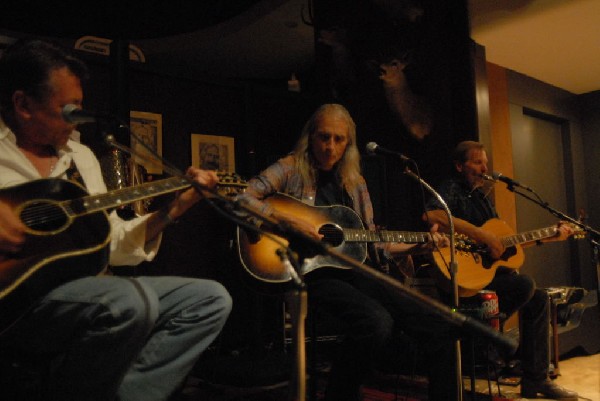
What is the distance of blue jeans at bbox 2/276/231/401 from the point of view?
5.78ft

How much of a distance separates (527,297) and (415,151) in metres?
1.47

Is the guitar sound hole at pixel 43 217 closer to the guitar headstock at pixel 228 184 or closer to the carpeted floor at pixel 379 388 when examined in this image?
the guitar headstock at pixel 228 184

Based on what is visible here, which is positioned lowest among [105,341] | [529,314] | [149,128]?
[529,314]

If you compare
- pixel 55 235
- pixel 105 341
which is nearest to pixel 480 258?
pixel 105 341

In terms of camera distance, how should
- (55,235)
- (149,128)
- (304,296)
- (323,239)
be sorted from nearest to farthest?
(304,296) → (55,235) → (323,239) → (149,128)

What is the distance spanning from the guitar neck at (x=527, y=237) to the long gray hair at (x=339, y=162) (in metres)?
1.33

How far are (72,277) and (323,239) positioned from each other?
1333 millimetres

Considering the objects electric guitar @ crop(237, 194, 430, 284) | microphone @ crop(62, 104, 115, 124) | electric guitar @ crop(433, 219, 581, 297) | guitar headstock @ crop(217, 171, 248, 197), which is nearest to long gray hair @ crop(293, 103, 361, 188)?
electric guitar @ crop(237, 194, 430, 284)

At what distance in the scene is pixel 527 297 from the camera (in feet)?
11.7

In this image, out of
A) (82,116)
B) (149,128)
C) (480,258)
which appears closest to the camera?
(82,116)

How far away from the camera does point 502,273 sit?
12.3 ft

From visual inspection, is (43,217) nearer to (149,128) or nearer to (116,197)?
(116,197)

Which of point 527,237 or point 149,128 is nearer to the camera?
point 527,237

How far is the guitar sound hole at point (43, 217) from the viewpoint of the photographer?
1.78m
